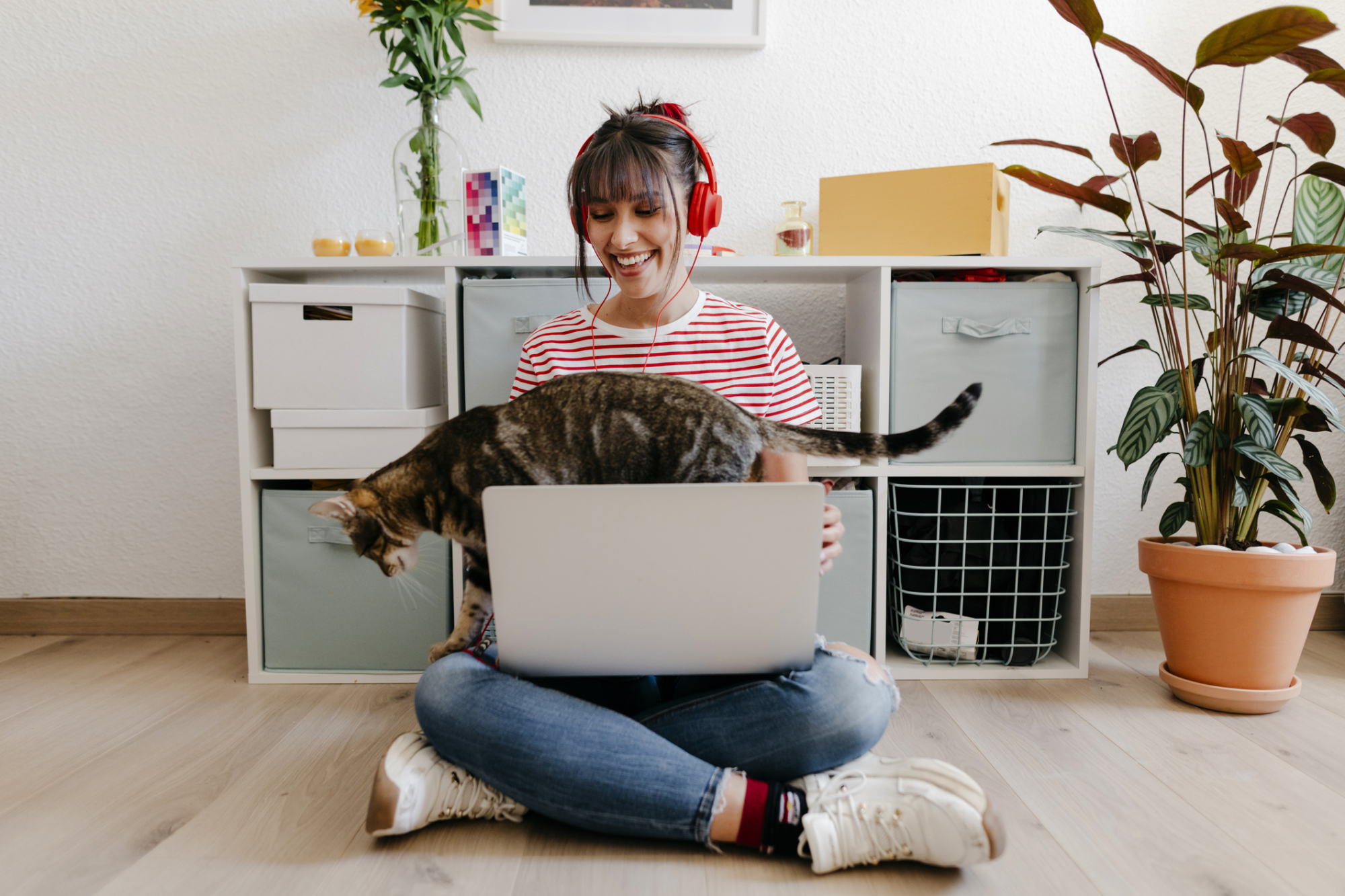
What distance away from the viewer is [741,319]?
1334 mm

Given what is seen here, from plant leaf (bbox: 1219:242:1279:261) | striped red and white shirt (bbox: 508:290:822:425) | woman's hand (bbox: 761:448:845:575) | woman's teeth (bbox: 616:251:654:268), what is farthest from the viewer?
plant leaf (bbox: 1219:242:1279:261)

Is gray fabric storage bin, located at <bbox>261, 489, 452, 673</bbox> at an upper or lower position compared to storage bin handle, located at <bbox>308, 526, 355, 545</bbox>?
lower

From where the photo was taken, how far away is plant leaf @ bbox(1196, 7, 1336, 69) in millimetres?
1165

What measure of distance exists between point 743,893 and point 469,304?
124cm

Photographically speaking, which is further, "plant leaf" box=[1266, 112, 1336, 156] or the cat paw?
"plant leaf" box=[1266, 112, 1336, 156]

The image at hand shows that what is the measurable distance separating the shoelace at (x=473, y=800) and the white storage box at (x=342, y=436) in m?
0.80

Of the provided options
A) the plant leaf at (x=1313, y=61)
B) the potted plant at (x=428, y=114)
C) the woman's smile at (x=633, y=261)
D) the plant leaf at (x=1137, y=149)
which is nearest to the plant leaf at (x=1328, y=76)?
the plant leaf at (x=1313, y=61)

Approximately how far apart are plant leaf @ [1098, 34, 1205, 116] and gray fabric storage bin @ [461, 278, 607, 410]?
1016 mm

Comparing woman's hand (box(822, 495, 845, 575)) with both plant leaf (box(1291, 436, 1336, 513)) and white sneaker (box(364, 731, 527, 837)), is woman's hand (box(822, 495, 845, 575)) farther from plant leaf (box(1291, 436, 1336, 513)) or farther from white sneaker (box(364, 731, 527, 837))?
plant leaf (box(1291, 436, 1336, 513))

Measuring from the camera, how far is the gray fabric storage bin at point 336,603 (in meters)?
1.70

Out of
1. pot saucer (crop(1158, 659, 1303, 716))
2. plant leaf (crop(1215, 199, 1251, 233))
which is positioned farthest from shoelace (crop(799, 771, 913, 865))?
plant leaf (crop(1215, 199, 1251, 233))

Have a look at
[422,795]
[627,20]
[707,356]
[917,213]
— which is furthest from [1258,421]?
[627,20]

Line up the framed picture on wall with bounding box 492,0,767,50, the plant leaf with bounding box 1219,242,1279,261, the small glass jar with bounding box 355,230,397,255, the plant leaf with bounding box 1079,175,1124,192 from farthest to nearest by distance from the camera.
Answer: the framed picture on wall with bounding box 492,0,767,50 → the small glass jar with bounding box 355,230,397,255 → the plant leaf with bounding box 1079,175,1124,192 → the plant leaf with bounding box 1219,242,1279,261

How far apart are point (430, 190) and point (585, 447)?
106cm
